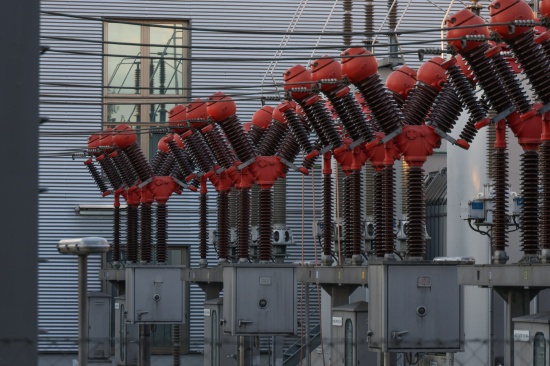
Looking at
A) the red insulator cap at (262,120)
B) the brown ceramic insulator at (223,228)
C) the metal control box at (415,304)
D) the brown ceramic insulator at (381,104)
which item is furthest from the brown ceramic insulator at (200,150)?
the metal control box at (415,304)

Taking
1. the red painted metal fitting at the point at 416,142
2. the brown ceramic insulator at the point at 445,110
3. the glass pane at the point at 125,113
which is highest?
the glass pane at the point at 125,113

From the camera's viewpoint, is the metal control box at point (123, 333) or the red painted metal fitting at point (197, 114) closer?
the red painted metal fitting at point (197, 114)

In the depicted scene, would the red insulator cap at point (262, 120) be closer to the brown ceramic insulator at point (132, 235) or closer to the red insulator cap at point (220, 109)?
the red insulator cap at point (220, 109)

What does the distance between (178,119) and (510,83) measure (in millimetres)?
11113

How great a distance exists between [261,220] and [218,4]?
57.3ft

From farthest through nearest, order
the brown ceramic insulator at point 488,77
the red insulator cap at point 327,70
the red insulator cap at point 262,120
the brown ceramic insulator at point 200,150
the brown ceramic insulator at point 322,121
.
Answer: the brown ceramic insulator at point 200,150, the red insulator cap at point 262,120, the brown ceramic insulator at point 322,121, the red insulator cap at point 327,70, the brown ceramic insulator at point 488,77

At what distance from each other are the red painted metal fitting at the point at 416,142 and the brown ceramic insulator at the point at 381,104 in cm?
18

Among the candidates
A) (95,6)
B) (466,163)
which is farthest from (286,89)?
(95,6)

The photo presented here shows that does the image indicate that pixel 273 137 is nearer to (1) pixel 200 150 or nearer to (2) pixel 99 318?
(1) pixel 200 150

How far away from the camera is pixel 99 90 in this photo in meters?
37.9

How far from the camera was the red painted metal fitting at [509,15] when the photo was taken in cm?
1477

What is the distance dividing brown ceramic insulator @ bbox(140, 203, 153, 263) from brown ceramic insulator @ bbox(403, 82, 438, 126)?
→ 41.9 feet

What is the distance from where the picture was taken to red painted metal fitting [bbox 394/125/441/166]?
16.8m

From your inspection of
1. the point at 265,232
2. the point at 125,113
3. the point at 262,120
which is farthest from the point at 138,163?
the point at 265,232
